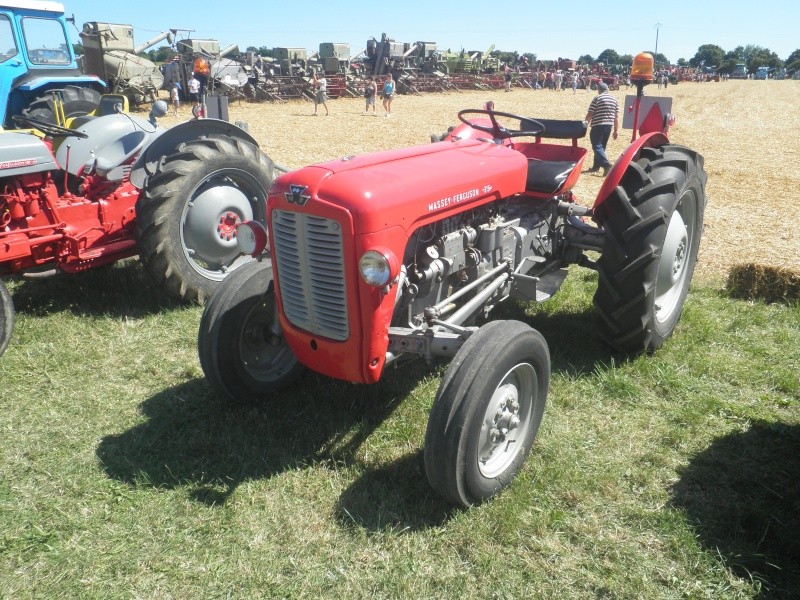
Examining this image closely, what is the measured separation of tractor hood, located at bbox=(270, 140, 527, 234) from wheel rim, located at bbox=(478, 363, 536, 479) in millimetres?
821

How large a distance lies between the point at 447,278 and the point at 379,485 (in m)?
1.05

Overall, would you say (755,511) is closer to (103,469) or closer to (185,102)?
(103,469)

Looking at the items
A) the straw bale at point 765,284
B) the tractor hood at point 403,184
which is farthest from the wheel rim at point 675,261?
the tractor hood at point 403,184

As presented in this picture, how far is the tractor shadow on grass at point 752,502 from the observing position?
2537mm

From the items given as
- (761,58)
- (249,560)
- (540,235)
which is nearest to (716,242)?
(540,235)

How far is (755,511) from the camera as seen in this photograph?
Answer: 2812 mm

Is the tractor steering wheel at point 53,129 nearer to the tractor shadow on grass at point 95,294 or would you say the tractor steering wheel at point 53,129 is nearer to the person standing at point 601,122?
the tractor shadow on grass at point 95,294

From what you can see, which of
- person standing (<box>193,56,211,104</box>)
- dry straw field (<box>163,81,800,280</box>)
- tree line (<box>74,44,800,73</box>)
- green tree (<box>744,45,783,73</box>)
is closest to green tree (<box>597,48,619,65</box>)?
tree line (<box>74,44,800,73</box>)

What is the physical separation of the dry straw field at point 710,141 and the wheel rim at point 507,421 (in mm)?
3290

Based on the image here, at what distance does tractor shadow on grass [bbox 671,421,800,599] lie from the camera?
2.54 metres

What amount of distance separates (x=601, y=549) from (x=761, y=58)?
115406mm

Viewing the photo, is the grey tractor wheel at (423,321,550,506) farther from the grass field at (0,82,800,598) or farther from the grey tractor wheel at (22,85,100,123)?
the grey tractor wheel at (22,85,100,123)

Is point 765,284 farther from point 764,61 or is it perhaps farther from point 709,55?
point 709,55

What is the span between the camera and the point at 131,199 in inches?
196
